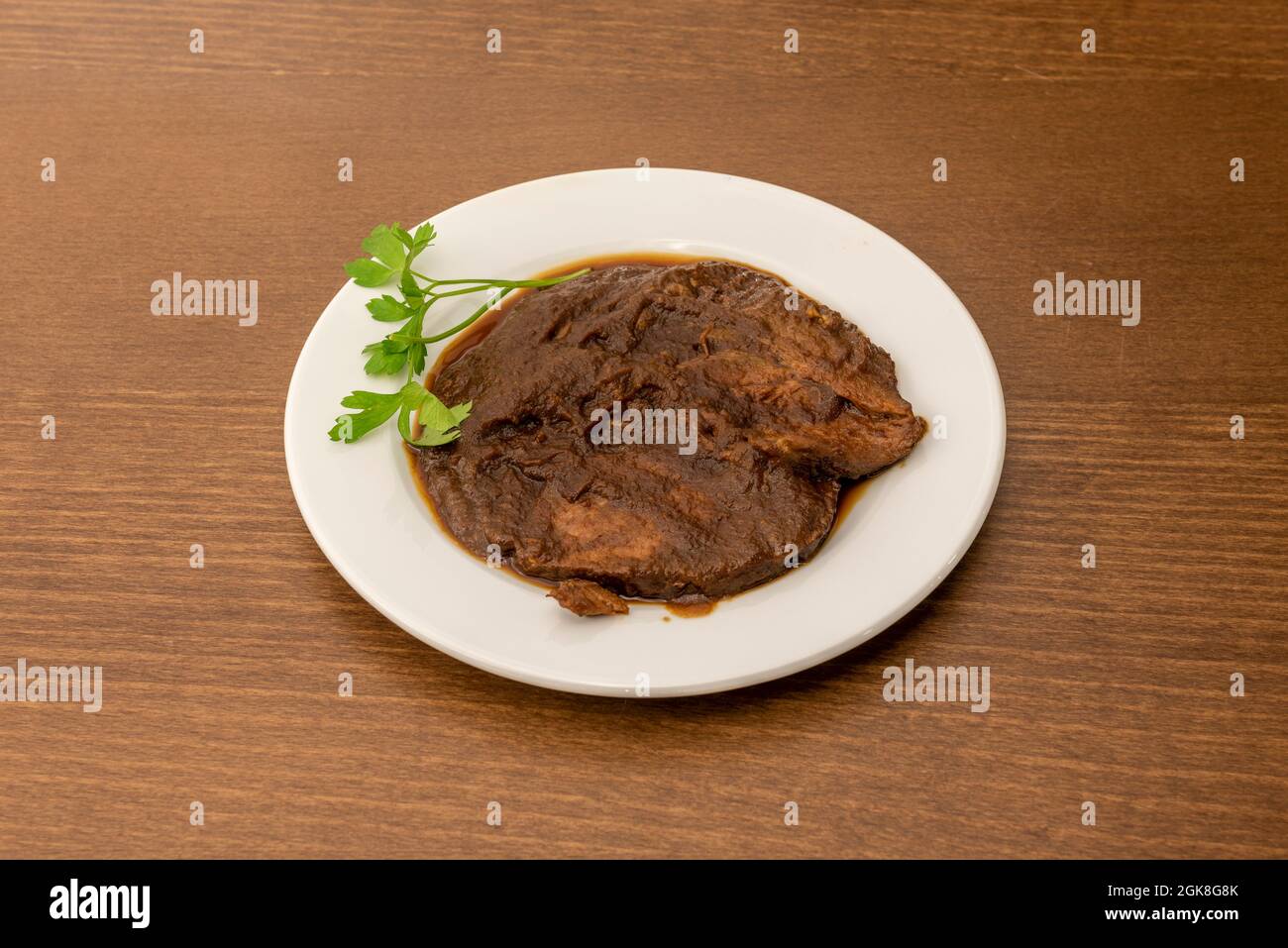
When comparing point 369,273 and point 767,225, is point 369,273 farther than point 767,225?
No

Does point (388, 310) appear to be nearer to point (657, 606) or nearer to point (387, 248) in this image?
point (387, 248)

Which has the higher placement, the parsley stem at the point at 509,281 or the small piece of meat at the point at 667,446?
the parsley stem at the point at 509,281

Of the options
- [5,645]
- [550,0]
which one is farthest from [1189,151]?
[5,645]

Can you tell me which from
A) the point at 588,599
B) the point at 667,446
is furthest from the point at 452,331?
the point at 588,599

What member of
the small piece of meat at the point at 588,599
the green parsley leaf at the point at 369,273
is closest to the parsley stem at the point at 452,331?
the green parsley leaf at the point at 369,273

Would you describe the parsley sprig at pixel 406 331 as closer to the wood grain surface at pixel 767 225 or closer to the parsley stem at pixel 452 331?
the parsley stem at pixel 452 331

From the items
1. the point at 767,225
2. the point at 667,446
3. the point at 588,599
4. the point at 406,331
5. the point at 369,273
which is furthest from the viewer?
the point at 767,225

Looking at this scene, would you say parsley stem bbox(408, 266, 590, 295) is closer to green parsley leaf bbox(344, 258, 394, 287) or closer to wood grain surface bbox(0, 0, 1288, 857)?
green parsley leaf bbox(344, 258, 394, 287)

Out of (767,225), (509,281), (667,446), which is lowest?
(667,446)
